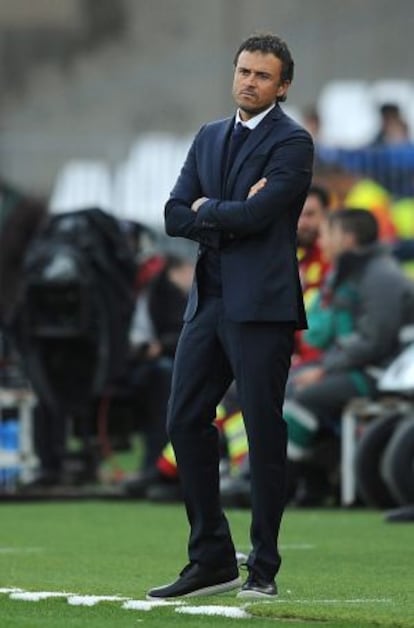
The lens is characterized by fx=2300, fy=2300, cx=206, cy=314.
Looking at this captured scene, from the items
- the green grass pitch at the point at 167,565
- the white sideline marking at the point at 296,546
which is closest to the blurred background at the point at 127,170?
the green grass pitch at the point at 167,565

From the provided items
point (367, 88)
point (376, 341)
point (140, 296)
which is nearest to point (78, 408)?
point (140, 296)

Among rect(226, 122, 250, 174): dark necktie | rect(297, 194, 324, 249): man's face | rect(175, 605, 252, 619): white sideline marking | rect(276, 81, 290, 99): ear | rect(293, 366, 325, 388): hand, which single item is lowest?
rect(293, 366, 325, 388): hand

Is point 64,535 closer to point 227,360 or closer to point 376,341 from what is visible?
point 376,341

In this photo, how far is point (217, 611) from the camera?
25.9ft

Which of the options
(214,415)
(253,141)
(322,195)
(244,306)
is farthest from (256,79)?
(322,195)

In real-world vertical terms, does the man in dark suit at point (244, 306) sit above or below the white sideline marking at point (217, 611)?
above

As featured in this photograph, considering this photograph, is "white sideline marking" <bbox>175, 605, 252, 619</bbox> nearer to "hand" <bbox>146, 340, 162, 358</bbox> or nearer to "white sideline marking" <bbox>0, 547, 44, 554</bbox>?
"white sideline marking" <bbox>0, 547, 44, 554</bbox>

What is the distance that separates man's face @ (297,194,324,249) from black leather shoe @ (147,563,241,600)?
20.7 feet

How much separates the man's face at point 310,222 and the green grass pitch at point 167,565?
1.77m

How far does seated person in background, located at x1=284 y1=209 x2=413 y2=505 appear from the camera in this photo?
1454 cm

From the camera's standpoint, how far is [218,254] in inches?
338

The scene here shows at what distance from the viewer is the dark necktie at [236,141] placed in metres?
8.59

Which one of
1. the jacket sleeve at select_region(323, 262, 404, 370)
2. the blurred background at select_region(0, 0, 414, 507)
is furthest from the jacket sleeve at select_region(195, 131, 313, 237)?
the jacket sleeve at select_region(323, 262, 404, 370)

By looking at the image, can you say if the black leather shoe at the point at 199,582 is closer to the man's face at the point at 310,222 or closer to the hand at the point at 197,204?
the hand at the point at 197,204
